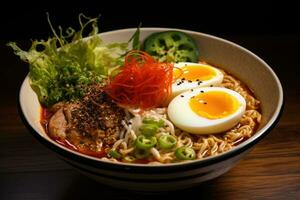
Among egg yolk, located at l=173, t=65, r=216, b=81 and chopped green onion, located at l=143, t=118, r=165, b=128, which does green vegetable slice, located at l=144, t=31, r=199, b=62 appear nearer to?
egg yolk, located at l=173, t=65, r=216, b=81

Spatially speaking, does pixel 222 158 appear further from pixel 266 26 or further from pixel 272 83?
pixel 266 26

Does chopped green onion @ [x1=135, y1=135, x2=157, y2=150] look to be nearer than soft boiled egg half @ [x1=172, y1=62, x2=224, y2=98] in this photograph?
Yes

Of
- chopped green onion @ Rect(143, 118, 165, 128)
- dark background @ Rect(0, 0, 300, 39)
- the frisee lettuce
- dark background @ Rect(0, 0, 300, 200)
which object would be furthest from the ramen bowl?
dark background @ Rect(0, 0, 300, 39)

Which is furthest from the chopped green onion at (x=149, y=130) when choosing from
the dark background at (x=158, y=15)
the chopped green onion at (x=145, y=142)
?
the dark background at (x=158, y=15)

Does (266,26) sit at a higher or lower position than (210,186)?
higher

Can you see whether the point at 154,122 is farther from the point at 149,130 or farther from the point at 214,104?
the point at 214,104

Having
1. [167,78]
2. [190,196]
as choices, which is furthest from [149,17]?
[190,196]
